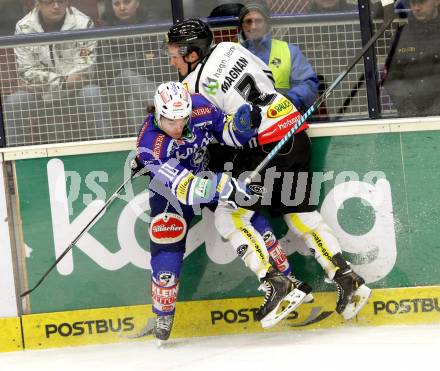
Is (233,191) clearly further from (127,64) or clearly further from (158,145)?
(127,64)

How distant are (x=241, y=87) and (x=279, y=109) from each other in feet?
0.79

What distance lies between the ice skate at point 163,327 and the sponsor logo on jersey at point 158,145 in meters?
0.92

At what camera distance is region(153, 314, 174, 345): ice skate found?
20.8ft

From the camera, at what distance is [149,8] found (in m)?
6.52

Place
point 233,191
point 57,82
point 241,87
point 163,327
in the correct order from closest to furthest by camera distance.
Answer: point 233,191 → point 241,87 → point 163,327 → point 57,82

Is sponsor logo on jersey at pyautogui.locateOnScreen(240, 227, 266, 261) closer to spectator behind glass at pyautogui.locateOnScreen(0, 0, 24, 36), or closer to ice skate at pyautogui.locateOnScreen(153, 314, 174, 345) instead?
ice skate at pyautogui.locateOnScreen(153, 314, 174, 345)

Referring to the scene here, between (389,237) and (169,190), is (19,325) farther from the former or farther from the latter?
(389,237)

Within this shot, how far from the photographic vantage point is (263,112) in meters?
6.26

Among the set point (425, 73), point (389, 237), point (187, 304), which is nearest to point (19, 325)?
point (187, 304)

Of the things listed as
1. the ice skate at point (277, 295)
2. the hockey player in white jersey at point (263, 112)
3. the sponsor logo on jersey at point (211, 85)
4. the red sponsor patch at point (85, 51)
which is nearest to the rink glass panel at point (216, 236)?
the hockey player in white jersey at point (263, 112)

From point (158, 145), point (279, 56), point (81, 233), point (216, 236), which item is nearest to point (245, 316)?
point (216, 236)

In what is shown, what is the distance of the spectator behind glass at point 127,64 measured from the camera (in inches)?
254

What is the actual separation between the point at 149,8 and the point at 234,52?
2.01ft

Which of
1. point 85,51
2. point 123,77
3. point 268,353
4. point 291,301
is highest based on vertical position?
point 85,51
